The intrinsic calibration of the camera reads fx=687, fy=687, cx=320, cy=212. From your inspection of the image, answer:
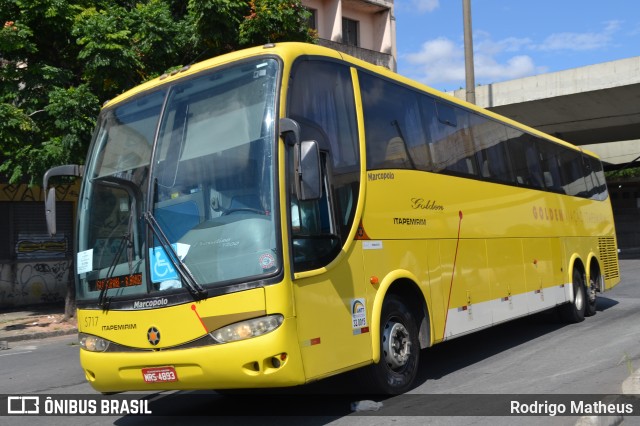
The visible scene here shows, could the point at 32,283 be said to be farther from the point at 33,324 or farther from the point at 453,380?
the point at 453,380

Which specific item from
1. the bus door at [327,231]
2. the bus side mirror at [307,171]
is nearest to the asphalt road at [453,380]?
the bus door at [327,231]

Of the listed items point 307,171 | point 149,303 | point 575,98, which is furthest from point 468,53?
point 149,303

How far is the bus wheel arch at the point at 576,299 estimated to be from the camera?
12516 millimetres

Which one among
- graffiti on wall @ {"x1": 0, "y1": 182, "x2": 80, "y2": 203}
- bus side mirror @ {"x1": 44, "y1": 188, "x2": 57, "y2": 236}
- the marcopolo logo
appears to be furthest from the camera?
graffiti on wall @ {"x1": 0, "y1": 182, "x2": 80, "y2": 203}

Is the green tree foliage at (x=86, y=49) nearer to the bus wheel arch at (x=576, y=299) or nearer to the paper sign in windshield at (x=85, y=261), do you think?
the bus wheel arch at (x=576, y=299)

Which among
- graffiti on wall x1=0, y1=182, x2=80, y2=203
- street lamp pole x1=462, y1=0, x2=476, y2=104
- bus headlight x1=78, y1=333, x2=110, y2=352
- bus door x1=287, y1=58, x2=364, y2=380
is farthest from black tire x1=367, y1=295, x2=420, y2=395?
graffiti on wall x1=0, y1=182, x2=80, y2=203

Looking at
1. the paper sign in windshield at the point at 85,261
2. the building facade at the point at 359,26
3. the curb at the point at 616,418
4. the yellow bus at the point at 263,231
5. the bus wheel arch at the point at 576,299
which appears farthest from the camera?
the building facade at the point at 359,26

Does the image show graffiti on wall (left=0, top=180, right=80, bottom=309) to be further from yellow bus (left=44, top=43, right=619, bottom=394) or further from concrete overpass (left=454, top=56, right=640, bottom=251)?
concrete overpass (left=454, top=56, right=640, bottom=251)

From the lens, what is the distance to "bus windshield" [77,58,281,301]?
5656 millimetres

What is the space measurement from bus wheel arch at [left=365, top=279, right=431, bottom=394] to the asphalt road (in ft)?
0.73

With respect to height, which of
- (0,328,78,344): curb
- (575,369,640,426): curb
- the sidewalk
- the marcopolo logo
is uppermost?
the marcopolo logo

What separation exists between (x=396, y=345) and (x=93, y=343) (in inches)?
116

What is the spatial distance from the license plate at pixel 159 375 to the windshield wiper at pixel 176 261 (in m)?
0.68

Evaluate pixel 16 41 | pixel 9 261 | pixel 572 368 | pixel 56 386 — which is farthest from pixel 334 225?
pixel 9 261
